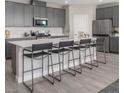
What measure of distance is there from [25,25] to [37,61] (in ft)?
10.2

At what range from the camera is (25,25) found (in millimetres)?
6027

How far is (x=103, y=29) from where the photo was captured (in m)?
7.12

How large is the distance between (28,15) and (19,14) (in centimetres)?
44

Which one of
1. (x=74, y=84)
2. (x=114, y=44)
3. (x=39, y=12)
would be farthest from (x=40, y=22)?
(x=74, y=84)

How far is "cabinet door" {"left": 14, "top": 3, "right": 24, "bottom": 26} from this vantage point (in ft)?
18.7

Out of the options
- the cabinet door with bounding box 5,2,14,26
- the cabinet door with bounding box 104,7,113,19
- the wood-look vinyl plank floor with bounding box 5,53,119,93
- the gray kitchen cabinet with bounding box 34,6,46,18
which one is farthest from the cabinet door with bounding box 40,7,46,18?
the wood-look vinyl plank floor with bounding box 5,53,119,93

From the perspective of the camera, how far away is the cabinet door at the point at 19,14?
571 centimetres

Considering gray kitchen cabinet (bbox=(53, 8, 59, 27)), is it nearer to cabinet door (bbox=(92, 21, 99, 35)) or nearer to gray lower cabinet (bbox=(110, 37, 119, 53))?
cabinet door (bbox=(92, 21, 99, 35))

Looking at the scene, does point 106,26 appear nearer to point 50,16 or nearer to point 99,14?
point 99,14

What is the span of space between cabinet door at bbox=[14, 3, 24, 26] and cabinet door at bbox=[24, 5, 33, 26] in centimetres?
15

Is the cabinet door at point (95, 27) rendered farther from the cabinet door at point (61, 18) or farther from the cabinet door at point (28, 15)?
the cabinet door at point (28, 15)
